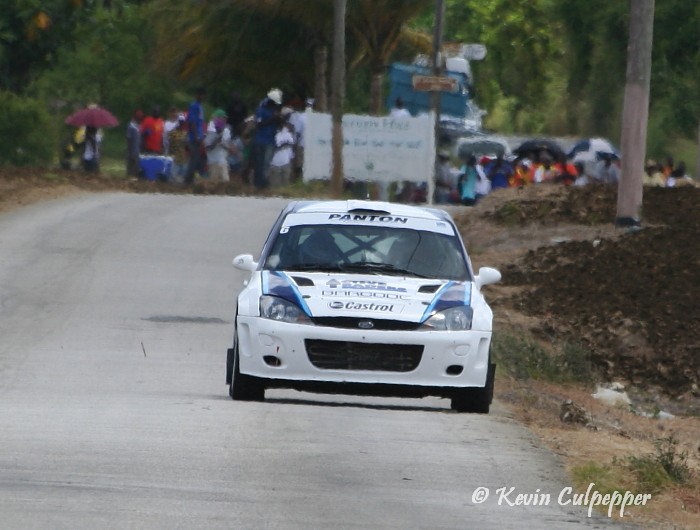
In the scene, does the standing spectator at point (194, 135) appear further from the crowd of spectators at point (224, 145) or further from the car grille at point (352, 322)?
the car grille at point (352, 322)

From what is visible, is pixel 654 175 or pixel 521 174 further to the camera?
pixel 521 174

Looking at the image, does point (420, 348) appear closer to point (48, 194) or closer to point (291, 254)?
point (291, 254)

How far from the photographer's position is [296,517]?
8984 mm

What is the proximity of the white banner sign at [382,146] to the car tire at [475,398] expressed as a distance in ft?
76.3

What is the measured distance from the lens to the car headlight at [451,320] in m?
12.7

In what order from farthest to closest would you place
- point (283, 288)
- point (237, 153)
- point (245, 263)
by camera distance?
point (237, 153), point (245, 263), point (283, 288)

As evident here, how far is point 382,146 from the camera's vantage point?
37.1 meters

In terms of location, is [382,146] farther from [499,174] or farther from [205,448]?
[205,448]

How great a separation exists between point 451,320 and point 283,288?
122 centimetres

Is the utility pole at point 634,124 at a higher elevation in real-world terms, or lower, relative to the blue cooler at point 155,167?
higher

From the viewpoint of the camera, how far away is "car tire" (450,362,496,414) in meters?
13.1

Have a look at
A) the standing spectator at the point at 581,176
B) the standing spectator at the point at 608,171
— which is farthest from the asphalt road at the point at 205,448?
the standing spectator at the point at 581,176

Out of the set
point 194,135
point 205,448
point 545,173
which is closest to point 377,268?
point 205,448

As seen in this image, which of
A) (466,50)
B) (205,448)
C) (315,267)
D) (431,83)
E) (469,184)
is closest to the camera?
(205,448)
